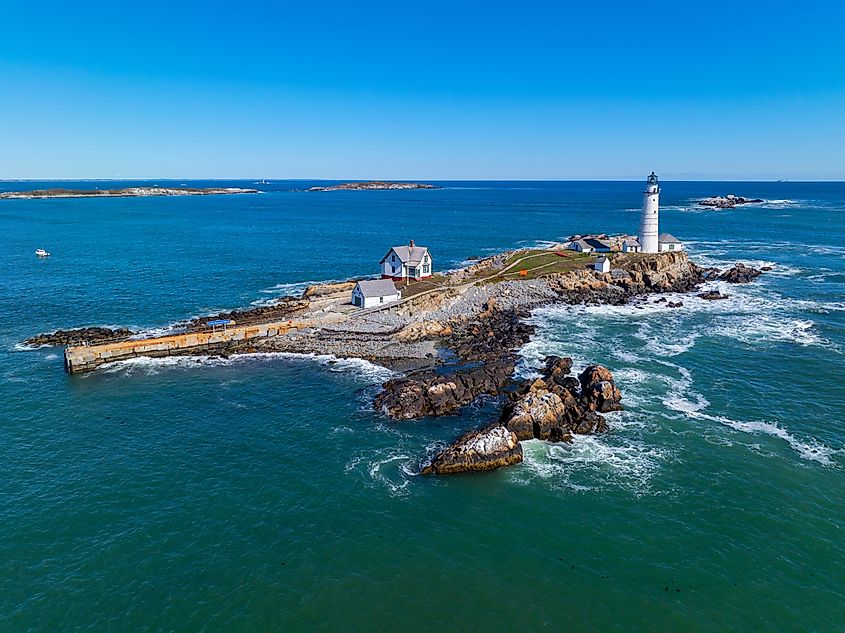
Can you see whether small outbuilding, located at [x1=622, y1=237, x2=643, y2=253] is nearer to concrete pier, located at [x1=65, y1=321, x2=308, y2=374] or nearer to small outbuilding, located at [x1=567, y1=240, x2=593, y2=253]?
small outbuilding, located at [x1=567, y1=240, x2=593, y2=253]

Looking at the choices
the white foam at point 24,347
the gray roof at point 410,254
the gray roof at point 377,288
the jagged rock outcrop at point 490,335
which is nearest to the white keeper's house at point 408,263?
the gray roof at point 410,254

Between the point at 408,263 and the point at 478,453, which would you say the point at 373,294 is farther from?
the point at 478,453

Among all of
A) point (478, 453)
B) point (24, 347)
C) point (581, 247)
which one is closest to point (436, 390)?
point (478, 453)

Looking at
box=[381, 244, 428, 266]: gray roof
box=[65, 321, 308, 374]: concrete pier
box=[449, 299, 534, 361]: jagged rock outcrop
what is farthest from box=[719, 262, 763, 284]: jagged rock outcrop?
box=[65, 321, 308, 374]: concrete pier

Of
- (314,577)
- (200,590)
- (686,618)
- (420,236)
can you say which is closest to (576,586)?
(686,618)

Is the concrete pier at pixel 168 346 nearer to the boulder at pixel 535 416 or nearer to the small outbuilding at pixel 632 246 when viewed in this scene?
the boulder at pixel 535 416

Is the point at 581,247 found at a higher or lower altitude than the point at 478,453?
higher

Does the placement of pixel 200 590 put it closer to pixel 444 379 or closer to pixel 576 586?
pixel 576 586
